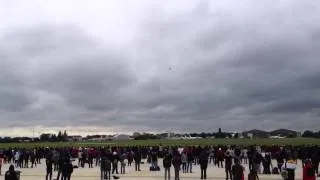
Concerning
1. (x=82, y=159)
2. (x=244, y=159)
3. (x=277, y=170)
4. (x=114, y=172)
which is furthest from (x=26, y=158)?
(x=277, y=170)

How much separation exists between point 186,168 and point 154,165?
7.87ft

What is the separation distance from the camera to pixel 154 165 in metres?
40.9

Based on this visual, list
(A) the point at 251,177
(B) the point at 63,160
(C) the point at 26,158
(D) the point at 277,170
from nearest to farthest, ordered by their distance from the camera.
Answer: (A) the point at 251,177 → (B) the point at 63,160 → (D) the point at 277,170 → (C) the point at 26,158

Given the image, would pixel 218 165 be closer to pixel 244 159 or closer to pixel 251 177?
pixel 244 159

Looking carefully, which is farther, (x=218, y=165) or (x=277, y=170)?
(x=218, y=165)

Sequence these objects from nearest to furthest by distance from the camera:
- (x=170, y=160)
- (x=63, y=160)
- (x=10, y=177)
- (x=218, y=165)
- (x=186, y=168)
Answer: (x=10, y=177) → (x=63, y=160) → (x=170, y=160) → (x=186, y=168) → (x=218, y=165)

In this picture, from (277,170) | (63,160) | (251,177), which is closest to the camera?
(251,177)

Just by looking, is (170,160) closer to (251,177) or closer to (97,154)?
(251,177)

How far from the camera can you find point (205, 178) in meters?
32.2

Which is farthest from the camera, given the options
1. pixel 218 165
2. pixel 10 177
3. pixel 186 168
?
pixel 218 165

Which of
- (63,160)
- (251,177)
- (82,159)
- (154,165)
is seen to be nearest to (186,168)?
(154,165)

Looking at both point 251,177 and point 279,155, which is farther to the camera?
point 279,155

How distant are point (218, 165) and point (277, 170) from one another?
9.61 metres

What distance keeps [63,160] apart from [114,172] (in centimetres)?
1166
